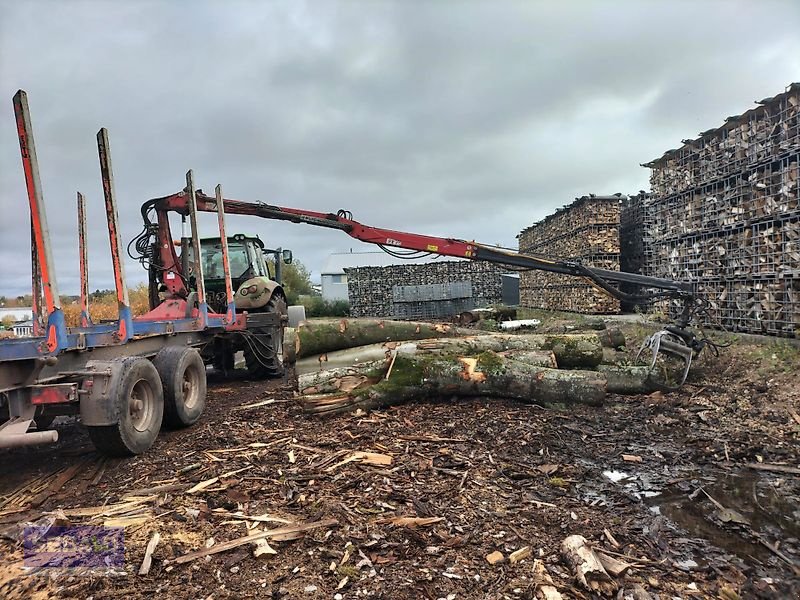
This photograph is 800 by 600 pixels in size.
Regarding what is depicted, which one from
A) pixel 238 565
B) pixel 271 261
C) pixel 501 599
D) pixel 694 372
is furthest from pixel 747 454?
pixel 271 261

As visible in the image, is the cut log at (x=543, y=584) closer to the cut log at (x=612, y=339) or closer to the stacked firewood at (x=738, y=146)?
the cut log at (x=612, y=339)

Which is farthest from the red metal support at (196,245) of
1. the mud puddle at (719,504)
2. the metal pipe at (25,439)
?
the mud puddle at (719,504)

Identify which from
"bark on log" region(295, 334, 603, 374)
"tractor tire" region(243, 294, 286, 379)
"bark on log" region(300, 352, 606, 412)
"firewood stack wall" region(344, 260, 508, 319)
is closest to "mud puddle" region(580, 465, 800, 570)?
"bark on log" region(300, 352, 606, 412)

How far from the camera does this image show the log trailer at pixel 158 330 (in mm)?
4199

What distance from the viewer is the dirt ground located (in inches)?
117

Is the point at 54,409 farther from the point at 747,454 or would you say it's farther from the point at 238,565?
the point at 747,454

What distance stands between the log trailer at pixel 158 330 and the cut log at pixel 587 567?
4.03 meters

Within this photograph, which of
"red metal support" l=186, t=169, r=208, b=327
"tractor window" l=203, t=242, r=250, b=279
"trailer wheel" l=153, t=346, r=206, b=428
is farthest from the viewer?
"tractor window" l=203, t=242, r=250, b=279

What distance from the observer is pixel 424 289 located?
83.8 feet

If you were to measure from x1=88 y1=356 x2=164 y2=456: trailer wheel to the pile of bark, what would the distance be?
1805mm

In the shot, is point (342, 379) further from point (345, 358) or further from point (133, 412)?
point (133, 412)

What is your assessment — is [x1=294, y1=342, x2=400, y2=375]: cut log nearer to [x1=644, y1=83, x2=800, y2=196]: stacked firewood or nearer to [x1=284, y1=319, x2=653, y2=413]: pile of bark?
[x1=284, y1=319, x2=653, y2=413]: pile of bark

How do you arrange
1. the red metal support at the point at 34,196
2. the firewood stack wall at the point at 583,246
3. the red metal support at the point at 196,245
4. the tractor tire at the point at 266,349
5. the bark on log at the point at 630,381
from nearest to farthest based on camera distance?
1. the red metal support at the point at 34,196
2. the red metal support at the point at 196,245
3. the bark on log at the point at 630,381
4. the tractor tire at the point at 266,349
5. the firewood stack wall at the point at 583,246

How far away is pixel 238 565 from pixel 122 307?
11.0 feet
